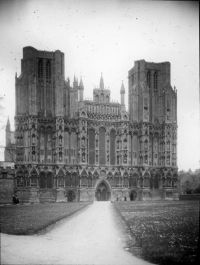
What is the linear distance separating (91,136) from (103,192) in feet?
33.6

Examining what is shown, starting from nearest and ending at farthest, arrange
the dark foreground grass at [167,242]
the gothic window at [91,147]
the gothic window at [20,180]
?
the dark foreground grass at [167,242]
the gothic window at [20,180]
the gothic window at [91,147]

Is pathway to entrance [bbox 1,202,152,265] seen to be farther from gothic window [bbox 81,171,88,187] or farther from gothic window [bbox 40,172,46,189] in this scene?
gothic window [bbox 81,171,88,187]

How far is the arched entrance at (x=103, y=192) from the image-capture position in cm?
6654

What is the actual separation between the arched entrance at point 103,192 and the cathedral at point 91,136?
0.18m

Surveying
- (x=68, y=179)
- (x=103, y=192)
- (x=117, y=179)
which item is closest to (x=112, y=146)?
(x=117, y=179)

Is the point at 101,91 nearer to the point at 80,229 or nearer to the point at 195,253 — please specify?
the point at 80,229

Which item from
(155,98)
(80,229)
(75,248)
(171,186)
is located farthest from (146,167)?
(75,248)

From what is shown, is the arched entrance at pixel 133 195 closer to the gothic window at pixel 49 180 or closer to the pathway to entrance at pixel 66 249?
the gothic window at pixel 49 180

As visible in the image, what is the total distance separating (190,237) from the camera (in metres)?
16.6

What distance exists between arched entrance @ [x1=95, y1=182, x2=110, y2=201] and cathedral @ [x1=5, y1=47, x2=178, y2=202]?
0.59ft

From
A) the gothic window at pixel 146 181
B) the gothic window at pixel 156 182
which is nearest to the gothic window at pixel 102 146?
the gothic window at pixel 146 181

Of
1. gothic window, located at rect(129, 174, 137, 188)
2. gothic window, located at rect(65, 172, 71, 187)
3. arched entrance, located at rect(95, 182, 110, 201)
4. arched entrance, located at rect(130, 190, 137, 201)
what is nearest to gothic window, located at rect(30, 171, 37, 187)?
gothic window, located at rect(65, 172, 71, 187)

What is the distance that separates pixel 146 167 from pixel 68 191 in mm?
14890

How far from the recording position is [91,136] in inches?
2633
